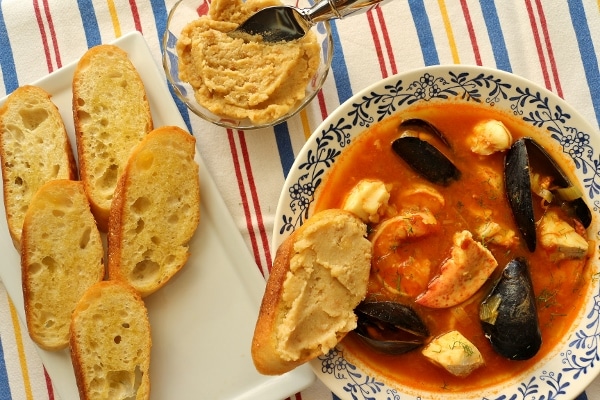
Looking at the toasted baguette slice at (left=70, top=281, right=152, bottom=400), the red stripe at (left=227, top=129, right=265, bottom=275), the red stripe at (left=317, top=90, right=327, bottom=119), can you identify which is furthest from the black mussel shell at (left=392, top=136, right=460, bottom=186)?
the toasted baguette slice at (left=70, top=281, right=152, bottom=400)

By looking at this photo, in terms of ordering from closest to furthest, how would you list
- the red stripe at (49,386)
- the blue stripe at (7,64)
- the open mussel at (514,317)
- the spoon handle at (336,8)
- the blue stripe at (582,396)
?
the spoon handle at (336,8)
the open mussel at (514,317)
the blue stripe at (582,396)
the red stripe at (49,386)
the blue stripe at (7,64)

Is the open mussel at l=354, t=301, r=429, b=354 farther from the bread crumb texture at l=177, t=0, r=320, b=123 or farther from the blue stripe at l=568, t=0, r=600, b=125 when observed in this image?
the blue stripe at l=568, t=0, r=600, b=125

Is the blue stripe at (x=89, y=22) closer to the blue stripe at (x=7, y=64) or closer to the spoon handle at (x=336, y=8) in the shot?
the blue stripe at (x=7, y=64)

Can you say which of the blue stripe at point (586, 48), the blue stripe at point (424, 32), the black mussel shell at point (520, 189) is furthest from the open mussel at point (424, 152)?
the blue stripe at point (586, 48)

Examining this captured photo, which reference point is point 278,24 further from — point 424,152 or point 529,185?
point 529,185

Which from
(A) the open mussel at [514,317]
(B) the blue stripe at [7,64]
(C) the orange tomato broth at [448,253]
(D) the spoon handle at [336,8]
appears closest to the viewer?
(D) the spoon handle at [336,8]

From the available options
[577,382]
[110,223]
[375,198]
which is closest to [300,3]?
[375,198]

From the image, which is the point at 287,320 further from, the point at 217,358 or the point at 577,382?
the point at 577,382
